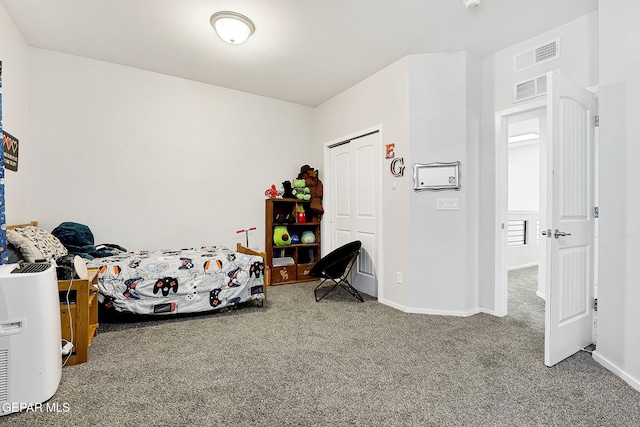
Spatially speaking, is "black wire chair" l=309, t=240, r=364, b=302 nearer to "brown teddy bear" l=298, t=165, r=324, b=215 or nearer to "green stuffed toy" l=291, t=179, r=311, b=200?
"brown teddy bear" l=298, t=165, r=324, b=215

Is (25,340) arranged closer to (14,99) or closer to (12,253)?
(12,253)

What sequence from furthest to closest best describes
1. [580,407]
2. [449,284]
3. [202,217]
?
[202,217], [449,284], [580,407]

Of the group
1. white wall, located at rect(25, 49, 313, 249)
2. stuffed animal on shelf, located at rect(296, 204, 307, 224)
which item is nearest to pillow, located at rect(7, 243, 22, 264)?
white wall, located at rect(25, 49, 313, 249)

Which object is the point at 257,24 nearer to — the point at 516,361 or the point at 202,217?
the point at 202,217

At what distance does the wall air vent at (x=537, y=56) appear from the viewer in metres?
2.84

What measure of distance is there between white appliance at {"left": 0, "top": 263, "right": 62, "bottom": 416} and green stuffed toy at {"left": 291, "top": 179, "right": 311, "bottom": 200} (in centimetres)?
331

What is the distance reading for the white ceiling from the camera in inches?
102

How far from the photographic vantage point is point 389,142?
3.65 m

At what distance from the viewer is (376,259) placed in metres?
3.90

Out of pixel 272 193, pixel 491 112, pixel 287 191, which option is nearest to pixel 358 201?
pixel 287 191

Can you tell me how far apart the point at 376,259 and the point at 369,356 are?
1719 millimetres

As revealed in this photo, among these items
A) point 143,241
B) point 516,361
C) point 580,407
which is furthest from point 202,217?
point 580,407

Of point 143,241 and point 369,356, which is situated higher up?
point 143,241

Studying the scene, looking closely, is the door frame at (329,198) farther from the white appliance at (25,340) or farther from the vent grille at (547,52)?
the white appliance at (25,340)
